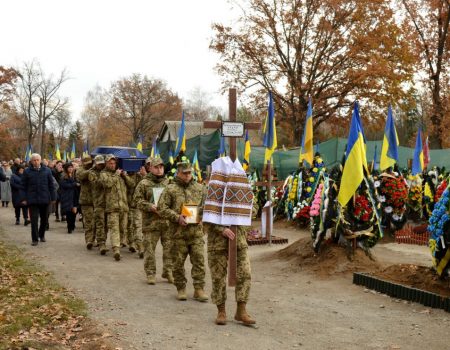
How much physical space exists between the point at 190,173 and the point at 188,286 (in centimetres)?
199

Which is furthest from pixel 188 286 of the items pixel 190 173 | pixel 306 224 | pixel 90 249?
pixel 306 224

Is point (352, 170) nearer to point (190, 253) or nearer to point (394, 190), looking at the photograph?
point (190, 253)

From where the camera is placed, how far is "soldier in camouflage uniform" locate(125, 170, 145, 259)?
11.9m

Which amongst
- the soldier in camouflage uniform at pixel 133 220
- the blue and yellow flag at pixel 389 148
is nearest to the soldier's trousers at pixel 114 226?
the soldier in camouflage uniform at pixel 133 220

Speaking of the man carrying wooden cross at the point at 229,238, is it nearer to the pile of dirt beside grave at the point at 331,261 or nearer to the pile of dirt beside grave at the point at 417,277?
the pile of dirt beside grave at the point at 417,277

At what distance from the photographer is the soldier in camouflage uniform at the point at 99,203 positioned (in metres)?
12.2

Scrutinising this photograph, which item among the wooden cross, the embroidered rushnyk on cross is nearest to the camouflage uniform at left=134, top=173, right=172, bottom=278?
the wooden cross

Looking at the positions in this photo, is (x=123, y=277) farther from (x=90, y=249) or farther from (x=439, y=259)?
(x=439, y=259)

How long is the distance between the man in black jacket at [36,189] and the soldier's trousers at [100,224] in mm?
1462

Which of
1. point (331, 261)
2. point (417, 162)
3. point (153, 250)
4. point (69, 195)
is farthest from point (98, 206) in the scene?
point (417, 162)

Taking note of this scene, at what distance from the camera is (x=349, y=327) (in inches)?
267

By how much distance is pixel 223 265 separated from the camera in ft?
22.2

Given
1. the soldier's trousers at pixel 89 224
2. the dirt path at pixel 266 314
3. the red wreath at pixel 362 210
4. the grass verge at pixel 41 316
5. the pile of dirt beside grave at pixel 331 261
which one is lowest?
the dirt path at pixel 266 314

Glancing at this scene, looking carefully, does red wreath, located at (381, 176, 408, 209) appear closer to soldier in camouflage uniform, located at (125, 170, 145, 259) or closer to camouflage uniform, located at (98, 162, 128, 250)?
soldier in camouflage uniform, located at (125, 170, 145, 259)
